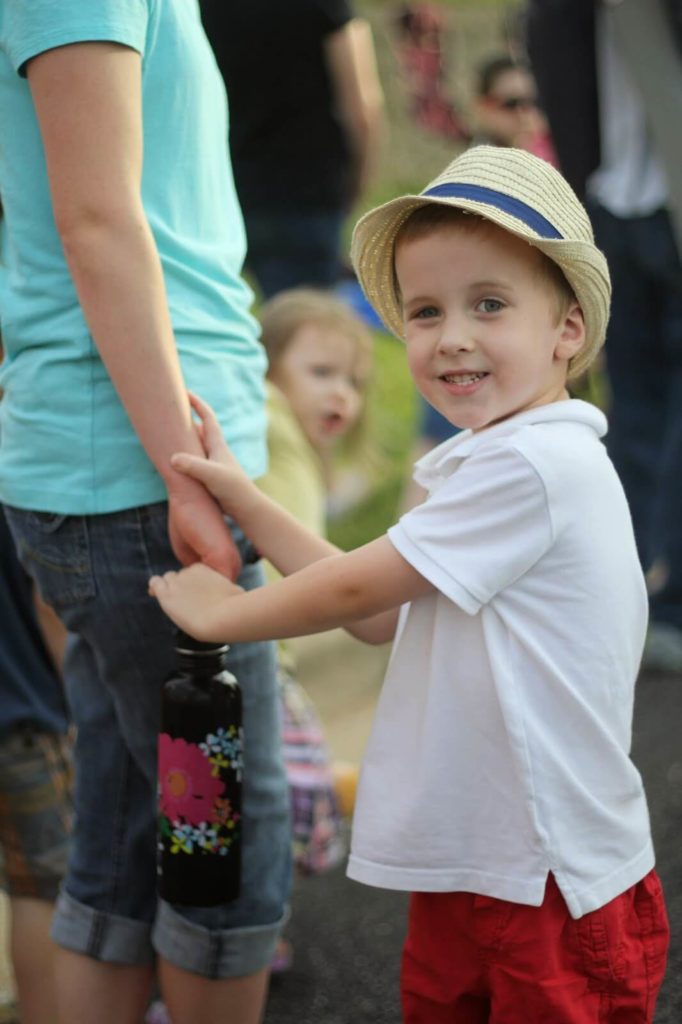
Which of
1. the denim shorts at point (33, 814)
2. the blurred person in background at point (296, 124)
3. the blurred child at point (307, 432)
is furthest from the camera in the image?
the blurred person in background at point (296, 124)

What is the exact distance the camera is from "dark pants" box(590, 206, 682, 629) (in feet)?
14.1

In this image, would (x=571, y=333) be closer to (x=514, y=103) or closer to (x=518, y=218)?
(x=518, y=218)

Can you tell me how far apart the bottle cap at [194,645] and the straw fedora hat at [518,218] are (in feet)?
1.81

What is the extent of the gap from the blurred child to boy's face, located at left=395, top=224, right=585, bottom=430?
38.8 inches

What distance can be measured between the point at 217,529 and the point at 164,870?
507 millimetres

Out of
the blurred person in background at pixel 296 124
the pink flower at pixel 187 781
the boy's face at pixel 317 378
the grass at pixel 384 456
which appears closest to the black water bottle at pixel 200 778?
the pink flower at pixel 187 781

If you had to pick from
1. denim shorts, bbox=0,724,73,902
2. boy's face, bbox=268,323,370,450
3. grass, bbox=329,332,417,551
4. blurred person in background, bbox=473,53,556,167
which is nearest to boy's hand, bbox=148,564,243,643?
denim shorts, bbox=0,724,73,902

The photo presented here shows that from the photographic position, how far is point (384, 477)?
269 inches

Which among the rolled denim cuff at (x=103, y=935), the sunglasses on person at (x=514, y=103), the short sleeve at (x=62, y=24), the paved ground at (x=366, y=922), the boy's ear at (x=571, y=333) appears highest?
the short sleeve at (x=62, y=24)

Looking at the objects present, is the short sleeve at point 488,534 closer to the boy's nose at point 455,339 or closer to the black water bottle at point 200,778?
the boy's nose at point 455,339

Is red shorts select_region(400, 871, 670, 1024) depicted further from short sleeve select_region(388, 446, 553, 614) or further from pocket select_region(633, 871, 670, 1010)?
short sleeve select_region(388, 446, 553, 614)

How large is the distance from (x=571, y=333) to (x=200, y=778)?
794 millimetres

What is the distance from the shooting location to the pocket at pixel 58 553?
2.10 m

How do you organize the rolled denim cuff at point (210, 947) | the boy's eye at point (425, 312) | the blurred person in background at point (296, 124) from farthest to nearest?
1. the blurred person in background at point (296, 124)
2. the rolled denim cuff at point (210, 947)
3. the boy's eye at point (425, 312)
